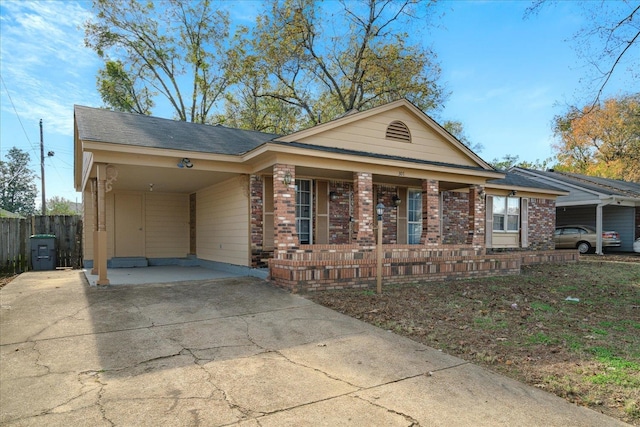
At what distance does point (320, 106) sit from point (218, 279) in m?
21.2

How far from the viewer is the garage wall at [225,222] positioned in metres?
10.0

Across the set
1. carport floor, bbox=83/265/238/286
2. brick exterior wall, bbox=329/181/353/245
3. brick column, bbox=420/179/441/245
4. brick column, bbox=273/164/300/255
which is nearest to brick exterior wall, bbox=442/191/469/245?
brick column, bbox=420/179/441/245

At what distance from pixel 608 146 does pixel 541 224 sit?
2630 centimetres

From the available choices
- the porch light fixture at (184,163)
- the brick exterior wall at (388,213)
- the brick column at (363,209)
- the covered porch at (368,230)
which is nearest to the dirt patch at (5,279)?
the porch light fixture at (184,163)

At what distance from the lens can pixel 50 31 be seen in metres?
14.7

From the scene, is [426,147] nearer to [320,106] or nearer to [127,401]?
[127,401]

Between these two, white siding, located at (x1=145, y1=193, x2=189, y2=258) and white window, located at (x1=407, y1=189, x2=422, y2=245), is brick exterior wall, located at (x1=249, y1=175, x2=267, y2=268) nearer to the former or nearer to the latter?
white siding, located at (x1=145, y1=193, x2=189, y2=258)

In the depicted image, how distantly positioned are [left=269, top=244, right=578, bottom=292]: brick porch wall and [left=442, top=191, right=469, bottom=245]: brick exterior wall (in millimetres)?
2754

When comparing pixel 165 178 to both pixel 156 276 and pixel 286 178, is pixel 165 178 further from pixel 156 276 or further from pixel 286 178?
pixel 286 178

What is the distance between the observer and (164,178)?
1046 cm

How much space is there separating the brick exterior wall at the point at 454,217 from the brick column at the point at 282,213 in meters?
7.39

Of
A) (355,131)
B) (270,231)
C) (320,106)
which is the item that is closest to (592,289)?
(355,131)

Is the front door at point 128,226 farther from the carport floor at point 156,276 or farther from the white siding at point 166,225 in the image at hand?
the carport floor at point 156,276

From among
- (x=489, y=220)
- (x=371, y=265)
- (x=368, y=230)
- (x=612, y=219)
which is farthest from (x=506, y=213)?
(x=612, y=219)
